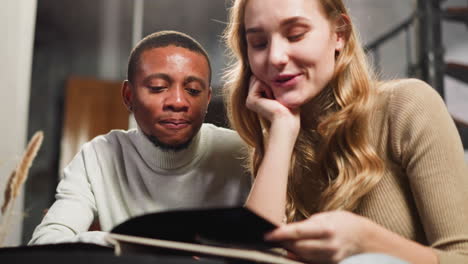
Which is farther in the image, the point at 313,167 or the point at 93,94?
the point at 93,94

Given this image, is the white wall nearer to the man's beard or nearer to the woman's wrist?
the man's beard

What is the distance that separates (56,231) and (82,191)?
0.12 m

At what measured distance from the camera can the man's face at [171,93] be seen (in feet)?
2.81

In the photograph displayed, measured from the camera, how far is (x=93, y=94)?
108 inches

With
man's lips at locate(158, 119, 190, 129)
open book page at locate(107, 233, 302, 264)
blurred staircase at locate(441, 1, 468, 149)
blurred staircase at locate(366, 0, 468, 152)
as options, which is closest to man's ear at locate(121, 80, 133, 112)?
man's lips at locate(158, 119, 190, 129)

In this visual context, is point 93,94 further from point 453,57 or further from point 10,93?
point 453,57

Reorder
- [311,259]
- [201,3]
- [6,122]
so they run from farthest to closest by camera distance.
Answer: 1. [201,3]
2. [6,122]
3. [311,259]

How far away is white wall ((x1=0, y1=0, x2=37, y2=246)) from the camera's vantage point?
129cm

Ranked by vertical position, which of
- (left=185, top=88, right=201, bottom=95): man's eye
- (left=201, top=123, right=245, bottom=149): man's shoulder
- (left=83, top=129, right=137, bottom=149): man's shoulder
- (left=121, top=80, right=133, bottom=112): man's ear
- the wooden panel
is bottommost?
the wooden panel

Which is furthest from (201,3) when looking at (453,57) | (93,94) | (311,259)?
(311,259)

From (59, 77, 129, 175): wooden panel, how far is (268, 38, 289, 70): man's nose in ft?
6.39

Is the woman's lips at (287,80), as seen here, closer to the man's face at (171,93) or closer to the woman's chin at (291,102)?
the woman's chin at (291,102)

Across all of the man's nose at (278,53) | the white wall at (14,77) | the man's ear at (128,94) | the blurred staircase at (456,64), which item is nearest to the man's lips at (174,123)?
the man's ear at (128,94)

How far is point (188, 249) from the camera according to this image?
40cm
